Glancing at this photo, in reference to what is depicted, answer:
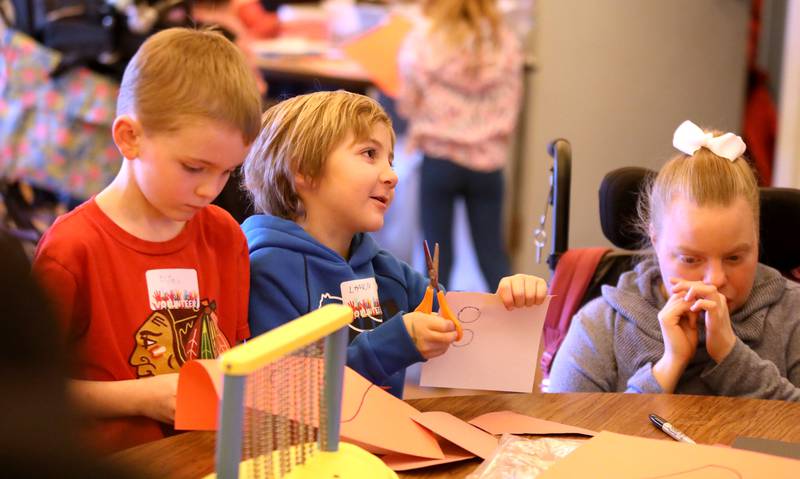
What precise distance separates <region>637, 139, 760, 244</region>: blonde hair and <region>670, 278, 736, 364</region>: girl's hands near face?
16 cm

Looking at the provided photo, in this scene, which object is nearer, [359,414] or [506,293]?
[359,414]

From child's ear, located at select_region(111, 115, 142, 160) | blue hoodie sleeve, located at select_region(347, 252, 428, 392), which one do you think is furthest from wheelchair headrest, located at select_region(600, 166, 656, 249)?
child's ear, located at select_region(111, 115, 142, 160)

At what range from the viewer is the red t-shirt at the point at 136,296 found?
1220 millimetres

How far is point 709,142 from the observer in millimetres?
1641

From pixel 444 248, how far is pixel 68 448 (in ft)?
12.5

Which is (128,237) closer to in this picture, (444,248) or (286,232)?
(286,232)

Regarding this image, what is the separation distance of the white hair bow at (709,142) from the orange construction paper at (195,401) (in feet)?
3.38

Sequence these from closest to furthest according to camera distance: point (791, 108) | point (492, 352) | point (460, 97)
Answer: point (492, 352) < point (791, 108) < point (460, 97)

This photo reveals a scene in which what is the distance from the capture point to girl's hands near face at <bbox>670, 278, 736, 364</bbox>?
1462 millimetres

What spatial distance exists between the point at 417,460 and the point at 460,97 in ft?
10.0

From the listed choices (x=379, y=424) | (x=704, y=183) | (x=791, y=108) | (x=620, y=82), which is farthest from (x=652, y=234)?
(x=620, y=82)

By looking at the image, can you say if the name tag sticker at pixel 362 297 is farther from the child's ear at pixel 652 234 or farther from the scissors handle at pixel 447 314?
the child's ear at pixel 652 234

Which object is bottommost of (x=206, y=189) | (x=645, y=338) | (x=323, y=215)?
(x=645, y=338)

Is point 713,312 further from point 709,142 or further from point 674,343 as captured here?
point 709,142
